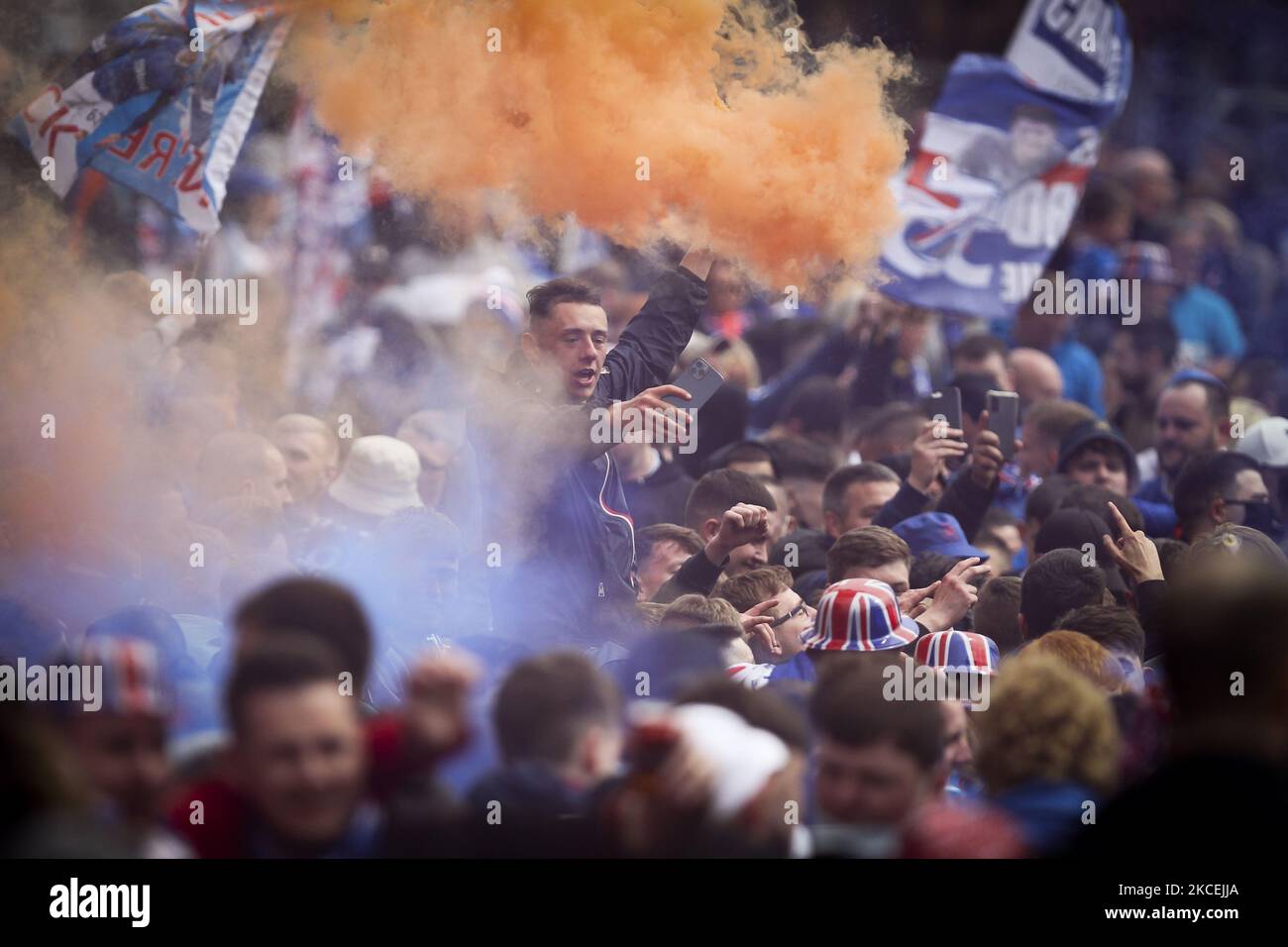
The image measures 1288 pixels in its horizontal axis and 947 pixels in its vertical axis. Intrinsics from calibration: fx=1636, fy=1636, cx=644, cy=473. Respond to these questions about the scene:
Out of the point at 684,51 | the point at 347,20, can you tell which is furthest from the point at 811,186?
the point at 347,20

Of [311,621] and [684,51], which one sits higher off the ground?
[684,51]

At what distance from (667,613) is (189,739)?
190 centimetres

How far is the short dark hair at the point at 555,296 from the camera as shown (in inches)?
218

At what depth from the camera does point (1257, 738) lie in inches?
122

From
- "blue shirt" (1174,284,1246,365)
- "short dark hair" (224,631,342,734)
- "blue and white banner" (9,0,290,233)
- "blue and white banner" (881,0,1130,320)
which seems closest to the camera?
"short dark hair" (224,631,342,734)

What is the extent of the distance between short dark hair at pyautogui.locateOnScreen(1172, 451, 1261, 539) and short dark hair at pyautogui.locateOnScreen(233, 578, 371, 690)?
3865 mm

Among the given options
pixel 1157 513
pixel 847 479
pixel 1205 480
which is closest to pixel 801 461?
pixel 847 479

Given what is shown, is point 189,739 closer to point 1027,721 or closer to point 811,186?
point 1027,721

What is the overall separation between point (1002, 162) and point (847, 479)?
2285 mm

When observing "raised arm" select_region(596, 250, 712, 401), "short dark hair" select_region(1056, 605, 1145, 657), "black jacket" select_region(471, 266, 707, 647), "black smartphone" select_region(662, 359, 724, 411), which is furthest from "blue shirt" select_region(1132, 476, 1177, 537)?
"black jacket" select_region(471, 266, 707, 647)

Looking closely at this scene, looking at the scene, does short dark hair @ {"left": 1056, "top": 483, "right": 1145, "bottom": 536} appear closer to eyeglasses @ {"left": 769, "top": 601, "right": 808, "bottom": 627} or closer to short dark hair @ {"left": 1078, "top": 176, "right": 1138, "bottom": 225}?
eyeglasses @ {"left": 769, "top": 601, "right": 808, "bottom": 627}

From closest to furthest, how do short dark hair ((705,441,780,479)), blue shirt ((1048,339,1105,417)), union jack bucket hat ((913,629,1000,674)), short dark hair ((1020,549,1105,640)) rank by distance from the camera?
union jack bucket hat ((913,629,1000,674)), short dark hair ((1020,549,1105,640)), short dark hair ((705,441,780,479)), blue shirt ((1048,339,1105,417))

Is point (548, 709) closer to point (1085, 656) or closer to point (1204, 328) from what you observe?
point (1085, 656)

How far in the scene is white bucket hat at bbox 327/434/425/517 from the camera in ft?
21.8
